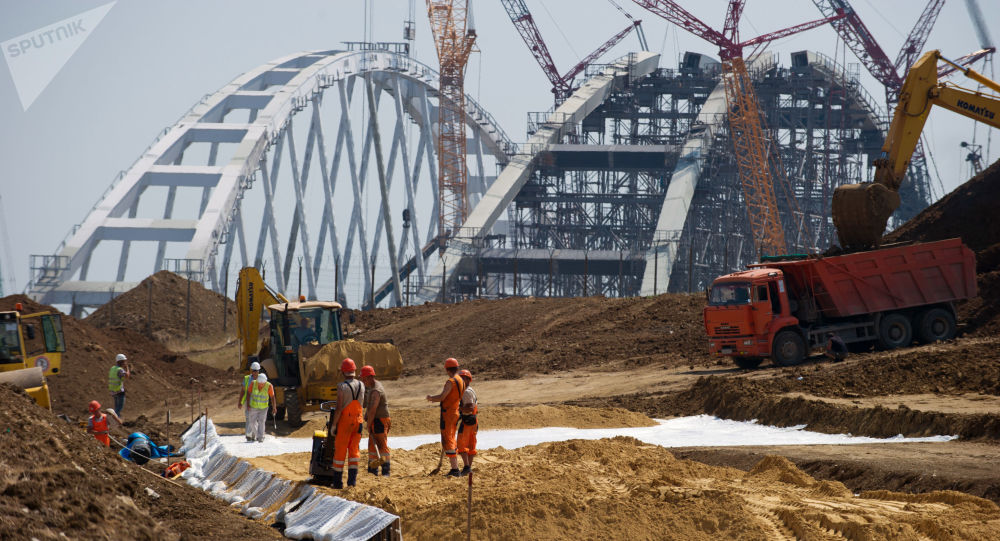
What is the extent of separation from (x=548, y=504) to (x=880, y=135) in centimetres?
8043

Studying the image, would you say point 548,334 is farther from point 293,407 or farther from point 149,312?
point 149,312

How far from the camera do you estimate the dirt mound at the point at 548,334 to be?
33281 mm

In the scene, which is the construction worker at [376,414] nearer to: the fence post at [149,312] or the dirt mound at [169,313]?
the dirt mound at [169,313]

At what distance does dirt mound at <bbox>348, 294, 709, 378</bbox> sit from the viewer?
33.3 meters

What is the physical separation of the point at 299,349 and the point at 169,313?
27144mm

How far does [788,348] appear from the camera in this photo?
2658 centimetres

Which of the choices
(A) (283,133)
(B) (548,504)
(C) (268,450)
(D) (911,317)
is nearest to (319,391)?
(C) (268,450)

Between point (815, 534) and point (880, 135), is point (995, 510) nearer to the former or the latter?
point (815, 534)

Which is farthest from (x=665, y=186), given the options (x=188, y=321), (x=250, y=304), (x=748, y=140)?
(x=250, y=304)

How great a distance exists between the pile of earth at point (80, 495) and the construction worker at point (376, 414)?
2018 mm

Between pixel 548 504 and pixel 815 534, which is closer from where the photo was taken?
pixel 815 534

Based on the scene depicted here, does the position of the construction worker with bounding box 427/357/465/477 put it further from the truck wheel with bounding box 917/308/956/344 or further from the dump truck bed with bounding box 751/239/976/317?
the truck wheel with bounding box 917/308/956/344

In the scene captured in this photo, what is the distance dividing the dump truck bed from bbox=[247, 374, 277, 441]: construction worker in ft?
44.0

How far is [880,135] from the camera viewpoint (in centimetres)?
8550
